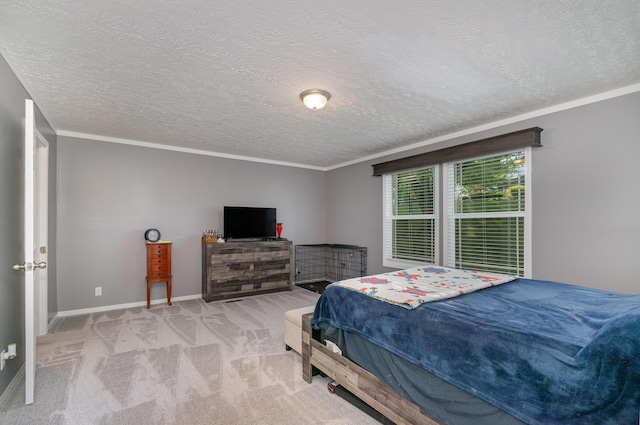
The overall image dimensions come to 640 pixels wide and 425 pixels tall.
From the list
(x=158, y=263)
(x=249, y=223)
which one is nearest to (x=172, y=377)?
(x=158, y=263)

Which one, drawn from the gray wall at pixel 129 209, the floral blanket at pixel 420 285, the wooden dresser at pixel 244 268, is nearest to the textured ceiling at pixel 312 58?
the gray wall at pixel 129 209

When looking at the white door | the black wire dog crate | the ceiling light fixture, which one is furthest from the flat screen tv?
the white door

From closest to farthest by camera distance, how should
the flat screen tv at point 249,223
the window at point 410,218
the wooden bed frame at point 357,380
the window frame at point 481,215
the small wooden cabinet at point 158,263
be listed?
the wooden bed frame at point 357,380 → the window frame at point 481,215 → the small wooden cabinet at point 158,263 → the window at point 410,218 → the flat screen tv at point 249,223

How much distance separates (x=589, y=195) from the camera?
112 inches

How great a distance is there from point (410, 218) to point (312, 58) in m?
3.18

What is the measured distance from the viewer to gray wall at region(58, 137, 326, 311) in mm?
4035

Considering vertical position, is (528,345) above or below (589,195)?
below

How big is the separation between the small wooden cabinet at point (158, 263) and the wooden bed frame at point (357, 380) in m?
2.83

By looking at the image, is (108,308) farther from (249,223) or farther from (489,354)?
(489,354)

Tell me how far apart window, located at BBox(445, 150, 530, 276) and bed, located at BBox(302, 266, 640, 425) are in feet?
4.14

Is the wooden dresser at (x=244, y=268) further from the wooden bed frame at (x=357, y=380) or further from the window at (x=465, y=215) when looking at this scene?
the wooden bed frame at (x=357, y=380)

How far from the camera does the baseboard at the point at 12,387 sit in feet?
6.74

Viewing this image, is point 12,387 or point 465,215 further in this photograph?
point 465,215

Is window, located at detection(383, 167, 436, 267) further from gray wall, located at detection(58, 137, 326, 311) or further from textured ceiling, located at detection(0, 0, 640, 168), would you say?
gray wall, located at detection(58, 137, 326, 311)
